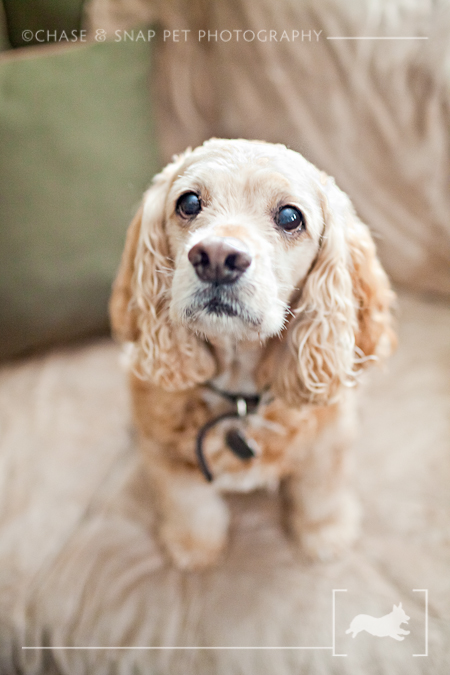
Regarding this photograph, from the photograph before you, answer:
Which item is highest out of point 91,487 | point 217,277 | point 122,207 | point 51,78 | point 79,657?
point 51,78

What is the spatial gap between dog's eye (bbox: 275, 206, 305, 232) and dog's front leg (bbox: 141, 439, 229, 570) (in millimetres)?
514

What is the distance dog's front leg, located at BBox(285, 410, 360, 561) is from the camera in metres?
0.95

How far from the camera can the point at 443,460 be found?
1036mm

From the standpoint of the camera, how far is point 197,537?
3.20 feet

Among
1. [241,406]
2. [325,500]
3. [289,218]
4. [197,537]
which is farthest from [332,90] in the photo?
[197,537]

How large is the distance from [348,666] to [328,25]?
1.10 m

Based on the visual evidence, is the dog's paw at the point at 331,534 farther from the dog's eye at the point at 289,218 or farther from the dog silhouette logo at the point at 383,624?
the dog's eye at the point at 289,218

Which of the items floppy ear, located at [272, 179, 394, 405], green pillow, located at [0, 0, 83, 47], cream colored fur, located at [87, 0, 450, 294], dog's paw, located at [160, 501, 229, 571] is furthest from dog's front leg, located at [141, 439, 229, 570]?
green pillow, located at [0, 0, 83, 47]

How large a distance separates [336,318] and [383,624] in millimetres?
557

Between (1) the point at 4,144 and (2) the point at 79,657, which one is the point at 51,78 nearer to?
(1) the point at 4,144

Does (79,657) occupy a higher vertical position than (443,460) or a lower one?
lower

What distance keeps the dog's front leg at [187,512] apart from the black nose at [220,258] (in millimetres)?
454

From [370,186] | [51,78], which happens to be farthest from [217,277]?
Answer: [51,78]

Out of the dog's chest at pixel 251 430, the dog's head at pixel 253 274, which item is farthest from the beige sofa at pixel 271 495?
the dog's chest at pixel 251 430
